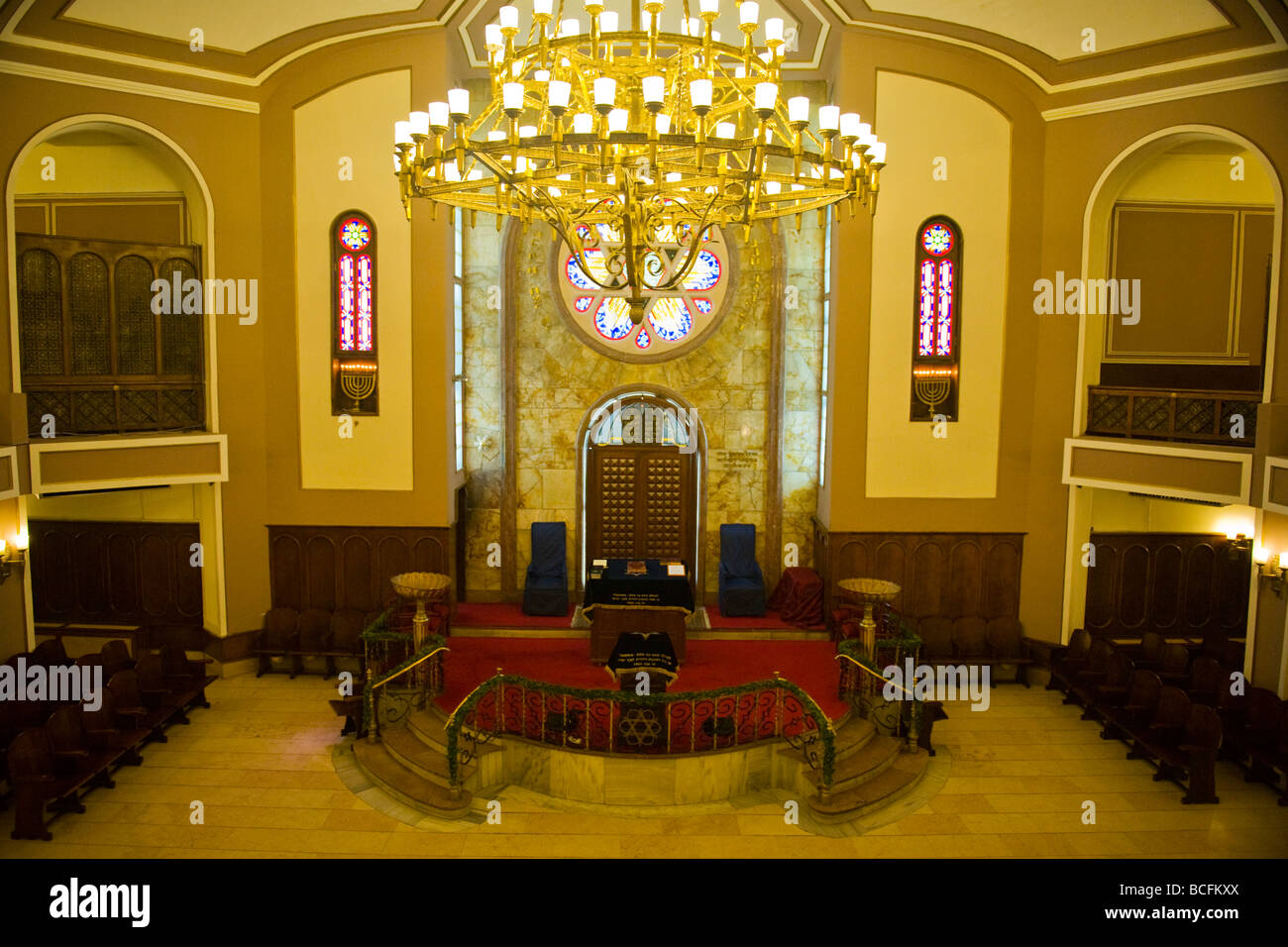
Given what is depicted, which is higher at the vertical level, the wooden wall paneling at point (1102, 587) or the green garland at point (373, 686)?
the wooden wall paneling at point (1102, 587)

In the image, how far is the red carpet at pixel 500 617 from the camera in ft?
46.1

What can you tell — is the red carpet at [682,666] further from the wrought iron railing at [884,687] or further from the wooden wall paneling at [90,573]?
the wooden wall paneling at [90,573]

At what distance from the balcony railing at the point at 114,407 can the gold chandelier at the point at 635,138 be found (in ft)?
23.7

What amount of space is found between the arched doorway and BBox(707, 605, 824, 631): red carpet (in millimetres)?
848

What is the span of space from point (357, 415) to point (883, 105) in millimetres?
8617

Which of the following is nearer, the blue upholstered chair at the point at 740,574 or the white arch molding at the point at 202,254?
the white arch molding at the point at 202,254

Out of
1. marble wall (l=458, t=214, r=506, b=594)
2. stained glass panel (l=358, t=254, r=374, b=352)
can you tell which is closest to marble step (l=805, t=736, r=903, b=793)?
marble wall (l=458, t=214, r=506, b=594)

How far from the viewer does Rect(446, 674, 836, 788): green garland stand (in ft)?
31.7

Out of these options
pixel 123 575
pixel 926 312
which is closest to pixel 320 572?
pixel 123 575

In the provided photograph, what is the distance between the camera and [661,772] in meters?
9.95

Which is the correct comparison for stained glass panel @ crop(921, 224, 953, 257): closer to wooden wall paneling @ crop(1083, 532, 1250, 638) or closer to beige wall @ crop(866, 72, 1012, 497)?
beige wall @ crop(866, 72, 1012, 497)

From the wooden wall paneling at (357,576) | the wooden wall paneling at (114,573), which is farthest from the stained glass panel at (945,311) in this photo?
the wooden wall paneling at (114,573)

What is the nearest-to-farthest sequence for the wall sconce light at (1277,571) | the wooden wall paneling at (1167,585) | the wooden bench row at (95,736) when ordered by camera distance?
the wooden bench row at (95,736), the wall sconce light at (1277,571), the wooden wall paneling at (1167,585)

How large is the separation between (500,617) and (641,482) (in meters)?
3.06
